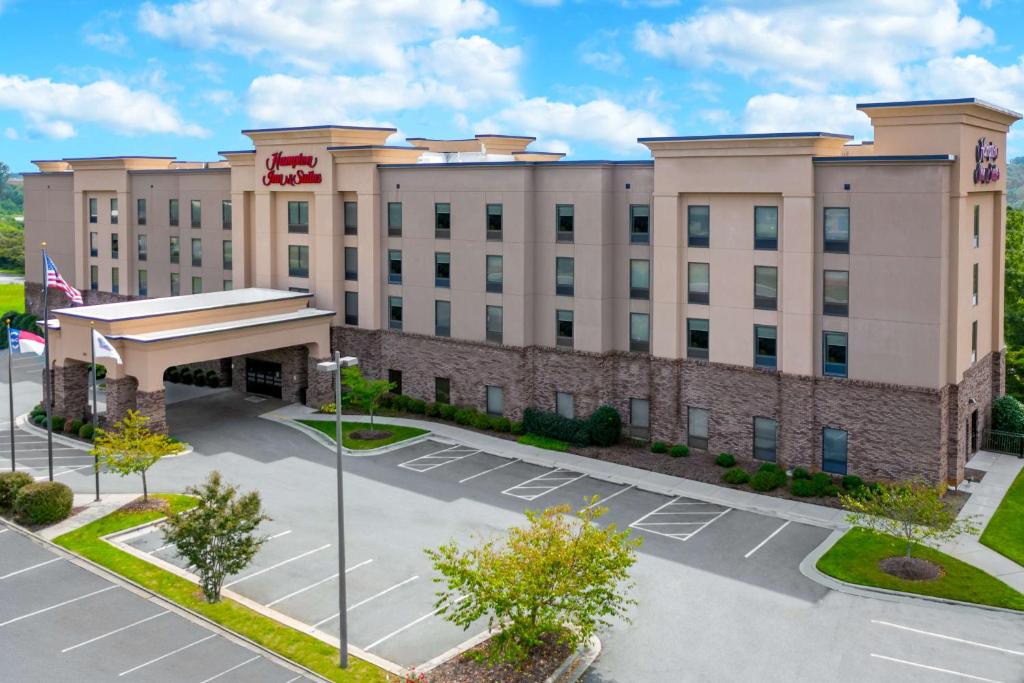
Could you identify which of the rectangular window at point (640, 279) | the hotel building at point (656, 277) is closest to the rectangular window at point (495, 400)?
the hotel building at point (656, 277)

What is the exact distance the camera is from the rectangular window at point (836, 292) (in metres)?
41.4

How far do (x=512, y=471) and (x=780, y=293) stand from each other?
1454cm

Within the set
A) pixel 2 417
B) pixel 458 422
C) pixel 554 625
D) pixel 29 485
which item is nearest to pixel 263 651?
pixel 554 625

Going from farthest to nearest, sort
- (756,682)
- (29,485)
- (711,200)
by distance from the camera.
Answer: (711,200) < (29,485) < (756,682)

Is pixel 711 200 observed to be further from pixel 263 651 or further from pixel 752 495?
pixel 263 651

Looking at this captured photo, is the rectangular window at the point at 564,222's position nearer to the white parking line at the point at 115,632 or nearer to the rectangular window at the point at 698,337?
the rectangular window at the point at 698,337

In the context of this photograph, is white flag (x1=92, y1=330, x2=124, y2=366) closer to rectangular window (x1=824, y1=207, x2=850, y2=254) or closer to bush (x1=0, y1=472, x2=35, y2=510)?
bush (x1=0, y1=472, x2=35, y2=510)

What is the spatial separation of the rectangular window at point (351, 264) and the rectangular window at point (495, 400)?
37.3 feet

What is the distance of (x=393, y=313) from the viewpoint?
56469 millimetres

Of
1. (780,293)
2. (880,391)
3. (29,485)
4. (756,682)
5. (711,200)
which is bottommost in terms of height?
(756,682)

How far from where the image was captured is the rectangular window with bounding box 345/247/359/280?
188ft

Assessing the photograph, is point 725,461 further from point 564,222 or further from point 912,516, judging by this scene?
point 564,222

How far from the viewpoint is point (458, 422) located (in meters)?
52.6

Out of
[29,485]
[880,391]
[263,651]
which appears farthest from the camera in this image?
[880,391]
